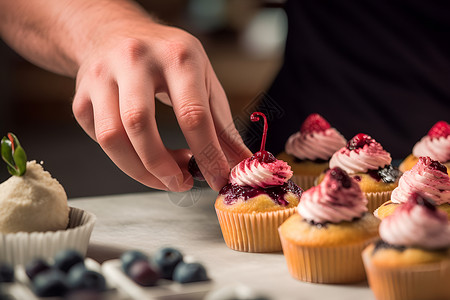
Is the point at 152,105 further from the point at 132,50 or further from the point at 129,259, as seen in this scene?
the point at 129,259

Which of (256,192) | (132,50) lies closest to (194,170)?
(256,192)

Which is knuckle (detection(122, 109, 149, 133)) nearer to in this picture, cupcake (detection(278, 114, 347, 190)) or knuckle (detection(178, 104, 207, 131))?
knuckle (detection(178, 104, 207, 131))

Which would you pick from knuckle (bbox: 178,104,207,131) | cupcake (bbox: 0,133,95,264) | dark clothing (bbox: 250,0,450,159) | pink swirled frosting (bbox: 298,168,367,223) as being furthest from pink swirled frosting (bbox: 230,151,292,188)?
dark clothing (bbox: 250,0,450,159)

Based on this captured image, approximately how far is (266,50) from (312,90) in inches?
217

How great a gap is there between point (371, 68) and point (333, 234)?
191 centimetres

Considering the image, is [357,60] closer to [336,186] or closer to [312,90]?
[312,90]

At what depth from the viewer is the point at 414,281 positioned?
1780 millimetres

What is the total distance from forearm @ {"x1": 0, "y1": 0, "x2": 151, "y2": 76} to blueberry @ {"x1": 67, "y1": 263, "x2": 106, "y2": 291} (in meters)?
1.30

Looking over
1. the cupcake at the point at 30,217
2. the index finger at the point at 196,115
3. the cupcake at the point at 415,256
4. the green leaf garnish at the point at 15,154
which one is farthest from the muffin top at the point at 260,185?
the green leaf garnish at the point at 15,154

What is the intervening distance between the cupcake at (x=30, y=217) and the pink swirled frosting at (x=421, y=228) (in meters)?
1.07

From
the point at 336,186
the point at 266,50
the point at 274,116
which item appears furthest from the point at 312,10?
the point at 266,50

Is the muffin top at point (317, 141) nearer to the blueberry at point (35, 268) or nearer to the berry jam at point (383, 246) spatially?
the berry jam at point (383, 246)

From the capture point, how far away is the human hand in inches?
91.4

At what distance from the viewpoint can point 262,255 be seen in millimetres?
2451
